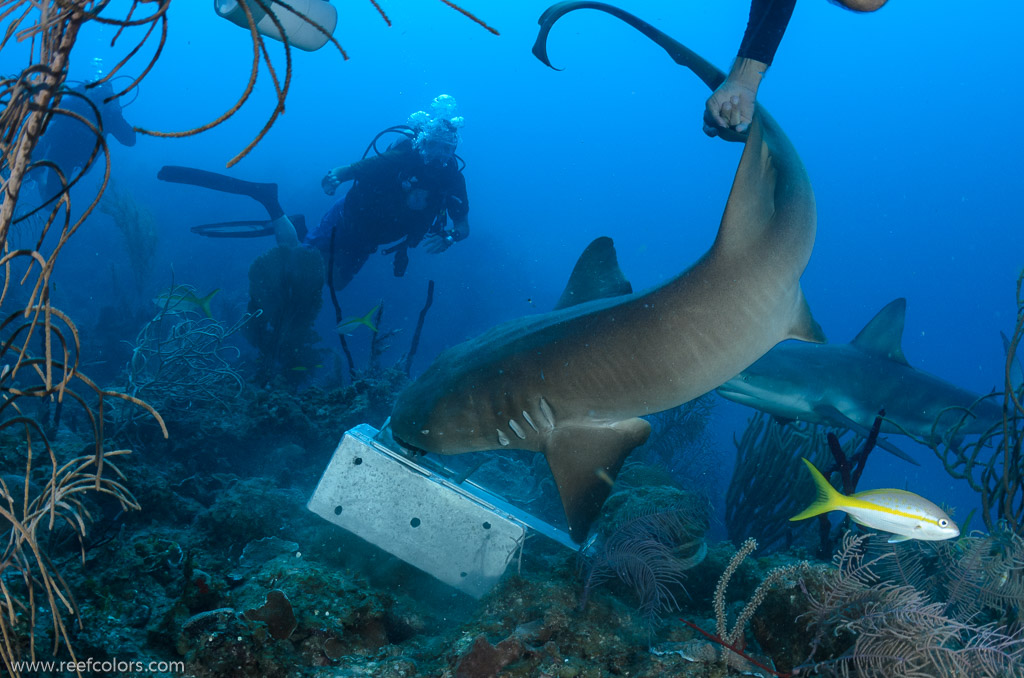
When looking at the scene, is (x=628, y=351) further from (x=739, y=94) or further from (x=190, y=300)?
(x=190, y=300)

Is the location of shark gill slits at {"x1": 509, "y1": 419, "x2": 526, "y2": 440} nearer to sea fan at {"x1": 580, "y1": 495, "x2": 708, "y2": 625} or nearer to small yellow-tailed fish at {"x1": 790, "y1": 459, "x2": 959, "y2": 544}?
sea fan at {"x1": 580, "y1": 495, "x2": 708, "y2": 625}

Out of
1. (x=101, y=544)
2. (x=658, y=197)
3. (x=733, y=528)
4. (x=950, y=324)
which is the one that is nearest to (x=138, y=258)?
(x=101, y=544)

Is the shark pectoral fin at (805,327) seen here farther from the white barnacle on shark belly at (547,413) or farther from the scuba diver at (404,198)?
the scuba diver at (404,198)

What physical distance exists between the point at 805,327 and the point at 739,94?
182 centimetres

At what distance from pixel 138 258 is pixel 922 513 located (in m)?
26.0

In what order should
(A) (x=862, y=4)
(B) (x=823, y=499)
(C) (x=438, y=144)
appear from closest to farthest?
(A) (x=862, y=4), (B) (x=823, y=499), (C) (x=438, y=144)

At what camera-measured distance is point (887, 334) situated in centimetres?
768

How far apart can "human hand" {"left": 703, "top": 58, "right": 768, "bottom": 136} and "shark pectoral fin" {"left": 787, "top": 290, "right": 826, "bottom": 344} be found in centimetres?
147

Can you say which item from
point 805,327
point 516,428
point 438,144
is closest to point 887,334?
point 805,327

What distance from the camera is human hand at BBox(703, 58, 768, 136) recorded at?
2971 mm

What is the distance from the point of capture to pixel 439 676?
7.90ft

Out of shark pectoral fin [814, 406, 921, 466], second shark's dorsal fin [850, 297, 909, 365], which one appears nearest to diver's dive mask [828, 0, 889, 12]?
shark pectoral fin [814, 406, 921, 466]

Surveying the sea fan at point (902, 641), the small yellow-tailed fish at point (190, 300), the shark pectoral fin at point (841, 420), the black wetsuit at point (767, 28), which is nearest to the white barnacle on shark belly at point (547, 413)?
the sea fan at point (902, 641)

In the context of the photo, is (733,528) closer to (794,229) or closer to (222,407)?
(794,229)
